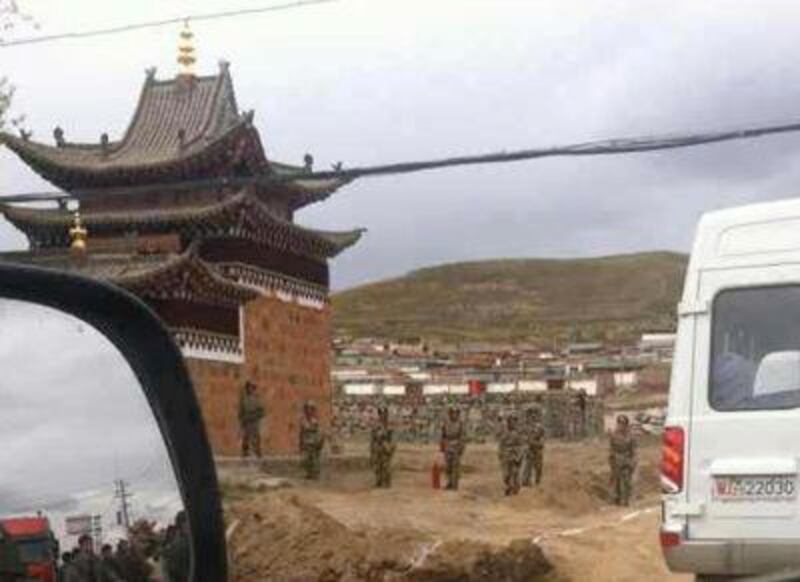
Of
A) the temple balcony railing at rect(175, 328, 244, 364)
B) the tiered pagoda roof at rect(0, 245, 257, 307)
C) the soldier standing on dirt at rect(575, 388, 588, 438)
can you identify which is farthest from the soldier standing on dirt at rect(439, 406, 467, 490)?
the soldier standing on dirt at rect(575, 388, 588, 438)

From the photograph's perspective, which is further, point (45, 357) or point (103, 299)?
point (103, 299)

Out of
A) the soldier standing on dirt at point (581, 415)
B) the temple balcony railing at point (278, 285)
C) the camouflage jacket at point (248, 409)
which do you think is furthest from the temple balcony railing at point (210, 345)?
the soldier standing on dirt at point (581, 415)

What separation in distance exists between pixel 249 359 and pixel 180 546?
90.7ft

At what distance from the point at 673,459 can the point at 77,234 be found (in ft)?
71.7

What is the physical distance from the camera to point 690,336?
7.15 meters

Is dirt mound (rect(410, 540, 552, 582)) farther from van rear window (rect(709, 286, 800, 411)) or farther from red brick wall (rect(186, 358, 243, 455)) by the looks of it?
red brick wall (rect(186, 358, 243, 455))

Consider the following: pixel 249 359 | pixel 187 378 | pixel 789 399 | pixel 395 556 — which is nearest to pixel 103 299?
pixel 187 378

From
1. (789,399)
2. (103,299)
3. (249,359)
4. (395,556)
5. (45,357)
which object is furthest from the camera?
(249,359)

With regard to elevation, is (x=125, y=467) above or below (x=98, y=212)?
below

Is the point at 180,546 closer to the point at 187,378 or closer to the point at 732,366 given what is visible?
the point at 187,378

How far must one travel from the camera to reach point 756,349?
702 cm

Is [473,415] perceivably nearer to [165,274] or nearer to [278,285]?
[278,285]

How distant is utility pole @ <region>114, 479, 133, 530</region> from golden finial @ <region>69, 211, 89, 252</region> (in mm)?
→ 24806

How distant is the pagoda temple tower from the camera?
27.9 metres
